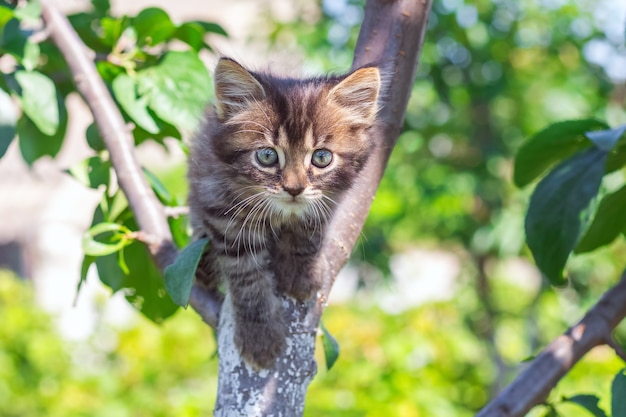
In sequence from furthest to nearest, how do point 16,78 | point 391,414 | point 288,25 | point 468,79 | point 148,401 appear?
point 288,25 → point 468,79 → point 148,401 → point 391,414 → point 16,78

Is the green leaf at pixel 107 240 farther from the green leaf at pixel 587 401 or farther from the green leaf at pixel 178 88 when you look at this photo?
the green leaf at pixel 587 401

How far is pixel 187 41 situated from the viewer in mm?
1990

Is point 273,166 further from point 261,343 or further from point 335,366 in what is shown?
point 335,366

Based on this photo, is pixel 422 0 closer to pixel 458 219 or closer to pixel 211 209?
pixel 211 209

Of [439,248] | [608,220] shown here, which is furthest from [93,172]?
[439,248]

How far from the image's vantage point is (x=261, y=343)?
1.35 m

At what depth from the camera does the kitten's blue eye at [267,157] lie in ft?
5.36

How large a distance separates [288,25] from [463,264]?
62.4 inches

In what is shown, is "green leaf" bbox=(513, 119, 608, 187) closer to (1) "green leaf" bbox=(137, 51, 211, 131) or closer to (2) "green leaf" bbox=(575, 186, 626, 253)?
(2) "green leaf" bbox=(575, 186, 626, 253)

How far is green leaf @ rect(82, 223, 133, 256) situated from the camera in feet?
5.27

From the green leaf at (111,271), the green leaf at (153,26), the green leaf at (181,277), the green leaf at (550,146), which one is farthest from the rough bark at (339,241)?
the green leaf at (153,26)

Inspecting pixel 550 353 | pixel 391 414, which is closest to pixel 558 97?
pixel 391 414

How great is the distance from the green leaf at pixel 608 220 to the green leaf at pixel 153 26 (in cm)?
104

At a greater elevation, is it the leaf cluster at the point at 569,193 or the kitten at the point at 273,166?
the leaf cluster at the point at 569,193
